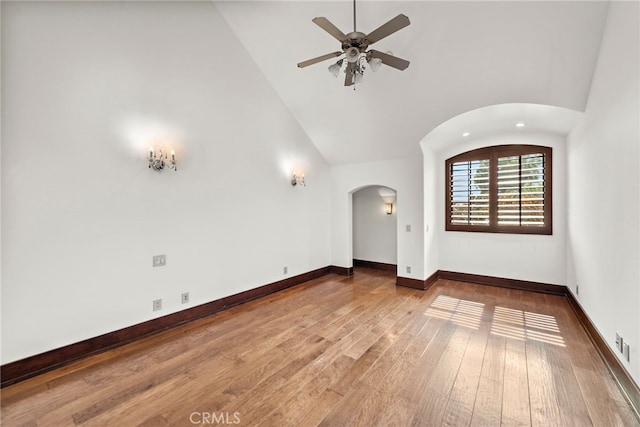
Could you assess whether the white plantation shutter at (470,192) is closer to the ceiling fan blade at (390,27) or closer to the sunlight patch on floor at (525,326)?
the sunlight patch on floor at (525,326)

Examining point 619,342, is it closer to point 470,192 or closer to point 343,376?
point 343,376

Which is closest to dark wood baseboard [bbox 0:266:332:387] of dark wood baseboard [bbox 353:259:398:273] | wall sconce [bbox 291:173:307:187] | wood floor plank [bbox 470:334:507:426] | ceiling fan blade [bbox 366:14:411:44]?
wall sconce [bbox 291:173:307:187]

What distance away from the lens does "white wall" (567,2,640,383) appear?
6.56ft

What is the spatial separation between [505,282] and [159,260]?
5.84 metres

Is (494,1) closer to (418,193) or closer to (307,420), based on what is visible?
A: (418,193)

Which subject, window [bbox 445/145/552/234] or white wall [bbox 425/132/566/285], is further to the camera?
window [bbox 445/145/552/234]

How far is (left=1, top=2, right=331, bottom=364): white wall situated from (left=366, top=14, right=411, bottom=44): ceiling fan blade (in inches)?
99.5

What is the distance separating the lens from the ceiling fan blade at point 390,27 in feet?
6.53

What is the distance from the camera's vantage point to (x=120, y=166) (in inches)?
116

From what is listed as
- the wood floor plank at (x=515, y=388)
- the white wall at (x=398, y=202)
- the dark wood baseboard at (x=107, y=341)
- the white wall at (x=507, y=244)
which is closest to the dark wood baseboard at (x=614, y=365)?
the wood floor plank at (x=515, y=388)

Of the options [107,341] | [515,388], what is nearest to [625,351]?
[515,388]

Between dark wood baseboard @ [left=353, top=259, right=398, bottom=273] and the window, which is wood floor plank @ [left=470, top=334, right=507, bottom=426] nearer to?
the window

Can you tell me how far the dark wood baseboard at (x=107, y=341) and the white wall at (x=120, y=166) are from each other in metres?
0.08

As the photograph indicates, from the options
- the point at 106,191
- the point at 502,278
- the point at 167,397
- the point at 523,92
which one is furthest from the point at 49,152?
the point at 502,278
